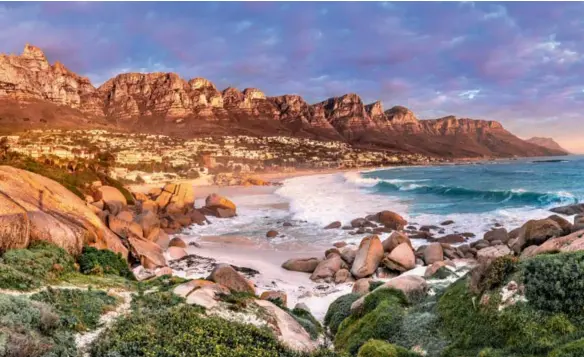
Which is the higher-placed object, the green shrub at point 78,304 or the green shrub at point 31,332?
the green shrub at point 31,332

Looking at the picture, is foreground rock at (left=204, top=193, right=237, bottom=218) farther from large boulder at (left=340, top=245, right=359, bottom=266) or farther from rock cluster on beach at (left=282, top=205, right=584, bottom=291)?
large boulder at (left=340, top=245, right=359, bottom=266)

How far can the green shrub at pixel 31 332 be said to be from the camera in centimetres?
605

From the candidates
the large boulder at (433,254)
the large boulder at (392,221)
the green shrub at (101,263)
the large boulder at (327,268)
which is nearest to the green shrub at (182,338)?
the green shrub at (101,263)

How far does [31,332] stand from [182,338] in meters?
2.66

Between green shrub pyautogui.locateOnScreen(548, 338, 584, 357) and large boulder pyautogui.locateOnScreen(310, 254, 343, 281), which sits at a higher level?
green shrub pyautogui.locateOnScreen(548, 338, 584, 357)

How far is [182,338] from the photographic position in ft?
24.0

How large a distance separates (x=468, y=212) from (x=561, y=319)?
3249cm

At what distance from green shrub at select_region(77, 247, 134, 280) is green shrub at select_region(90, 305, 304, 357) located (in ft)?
21.2

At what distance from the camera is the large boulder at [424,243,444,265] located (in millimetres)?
20703

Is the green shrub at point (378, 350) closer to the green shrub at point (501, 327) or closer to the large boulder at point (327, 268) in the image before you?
the green shrub at point (501, 327)

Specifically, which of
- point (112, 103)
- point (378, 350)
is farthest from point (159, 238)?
point (112, 103)

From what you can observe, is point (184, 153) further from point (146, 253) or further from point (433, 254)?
point (433, 254)

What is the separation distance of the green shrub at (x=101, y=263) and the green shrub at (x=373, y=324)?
9.32 metres

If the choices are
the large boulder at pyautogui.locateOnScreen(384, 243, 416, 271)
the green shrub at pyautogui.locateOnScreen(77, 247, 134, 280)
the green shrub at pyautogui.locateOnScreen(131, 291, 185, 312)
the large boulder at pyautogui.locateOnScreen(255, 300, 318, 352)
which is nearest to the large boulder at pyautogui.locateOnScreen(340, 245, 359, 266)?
the large boulder at pyautogui.locateOnScreen(384, 243, 416, 271)
